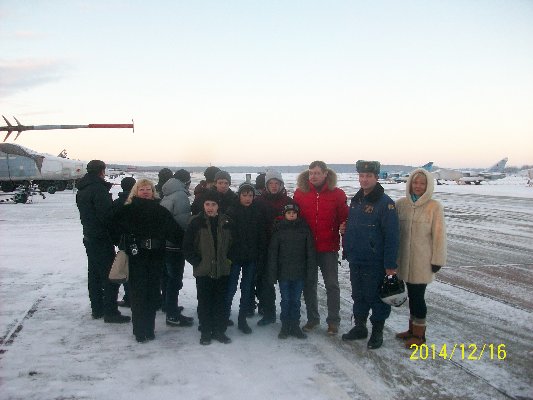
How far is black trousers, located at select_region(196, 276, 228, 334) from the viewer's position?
16.0ft

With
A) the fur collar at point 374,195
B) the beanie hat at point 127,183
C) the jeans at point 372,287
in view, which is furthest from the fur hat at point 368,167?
the beanie hat at point 127,183

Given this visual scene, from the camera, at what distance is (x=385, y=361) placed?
4.34m

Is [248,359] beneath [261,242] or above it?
beneath

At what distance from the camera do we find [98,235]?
17.7ft

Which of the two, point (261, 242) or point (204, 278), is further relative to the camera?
point (261, 242)

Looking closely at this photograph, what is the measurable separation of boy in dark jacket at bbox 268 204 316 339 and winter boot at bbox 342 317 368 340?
516mm

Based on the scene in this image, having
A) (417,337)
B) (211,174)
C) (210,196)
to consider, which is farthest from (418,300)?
(211,174)

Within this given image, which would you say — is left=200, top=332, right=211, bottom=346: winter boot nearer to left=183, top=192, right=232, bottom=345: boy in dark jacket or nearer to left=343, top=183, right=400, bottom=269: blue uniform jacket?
left=183, top=192, right=232, bottom=345: boy in dark jacket

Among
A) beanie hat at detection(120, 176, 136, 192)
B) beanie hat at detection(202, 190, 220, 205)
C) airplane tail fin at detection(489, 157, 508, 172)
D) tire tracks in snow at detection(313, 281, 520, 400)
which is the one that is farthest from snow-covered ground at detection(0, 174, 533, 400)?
airplane tail fin at detection(489, 157, 508, 172)

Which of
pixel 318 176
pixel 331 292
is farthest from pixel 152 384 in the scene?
pixel 318 176

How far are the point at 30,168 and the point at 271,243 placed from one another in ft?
89.6

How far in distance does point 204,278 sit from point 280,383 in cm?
153

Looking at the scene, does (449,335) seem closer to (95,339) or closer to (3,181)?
(95,339)
